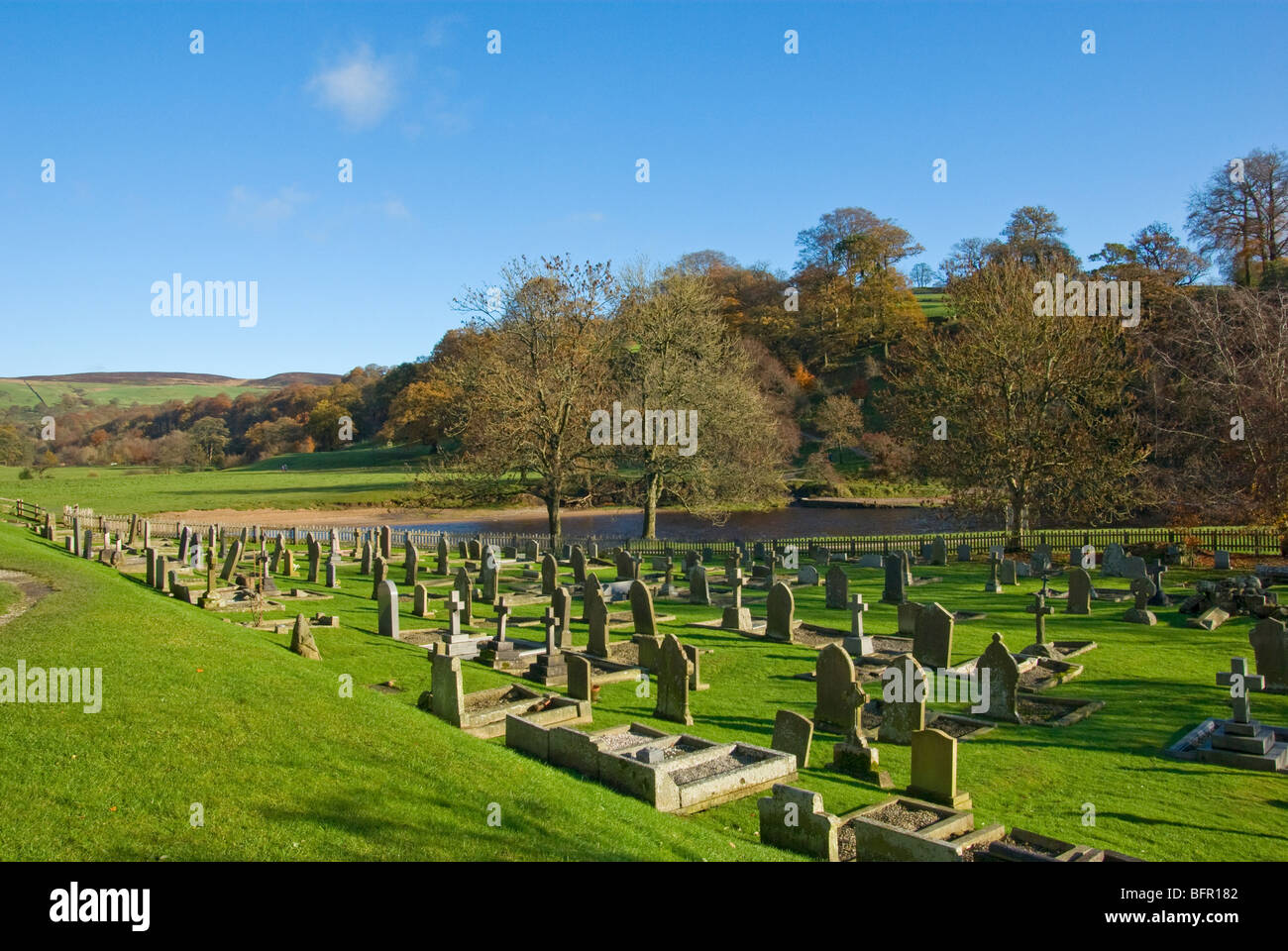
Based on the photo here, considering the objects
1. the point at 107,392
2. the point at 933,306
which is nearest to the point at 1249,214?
the point at 933,306

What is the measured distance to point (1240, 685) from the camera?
10625 mm

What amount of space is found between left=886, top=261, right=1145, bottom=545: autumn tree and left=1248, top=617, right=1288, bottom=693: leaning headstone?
16827 millimetres

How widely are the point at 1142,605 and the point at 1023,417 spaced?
14115mm

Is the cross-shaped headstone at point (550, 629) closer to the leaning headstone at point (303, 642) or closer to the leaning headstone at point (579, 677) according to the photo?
the leaning headstone at point (579, 677)

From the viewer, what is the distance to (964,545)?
2880 centimetres

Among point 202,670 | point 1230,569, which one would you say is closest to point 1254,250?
point 1230,569

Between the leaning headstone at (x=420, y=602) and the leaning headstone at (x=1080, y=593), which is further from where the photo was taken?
the leaning headstone at (x=1080, y=593)

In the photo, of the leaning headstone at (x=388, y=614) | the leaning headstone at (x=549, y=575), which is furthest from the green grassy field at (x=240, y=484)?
the leaning headstone at (x=388, y=614)

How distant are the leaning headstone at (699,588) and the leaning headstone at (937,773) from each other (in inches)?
484

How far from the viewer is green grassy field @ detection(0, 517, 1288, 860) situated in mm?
6270

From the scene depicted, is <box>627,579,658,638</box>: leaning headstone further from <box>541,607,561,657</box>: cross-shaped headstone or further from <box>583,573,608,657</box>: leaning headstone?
<box>541,607,561,657</box>: cross-shaped headstone

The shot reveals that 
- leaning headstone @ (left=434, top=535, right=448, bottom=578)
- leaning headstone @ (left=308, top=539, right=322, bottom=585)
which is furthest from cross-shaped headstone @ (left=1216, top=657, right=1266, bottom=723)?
leaning headstone @ (left=308, top=539, right=322, bottom=585)

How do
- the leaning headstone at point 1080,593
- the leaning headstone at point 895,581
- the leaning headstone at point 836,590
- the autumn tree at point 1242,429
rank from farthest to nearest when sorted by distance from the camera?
the autumn tree at point 1242,429 → the leaning headstone at point 895,581 → the leaning headstone at point 836,590 → the leaning headstone at point 1080,593

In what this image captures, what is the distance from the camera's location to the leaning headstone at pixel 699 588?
2088cm
